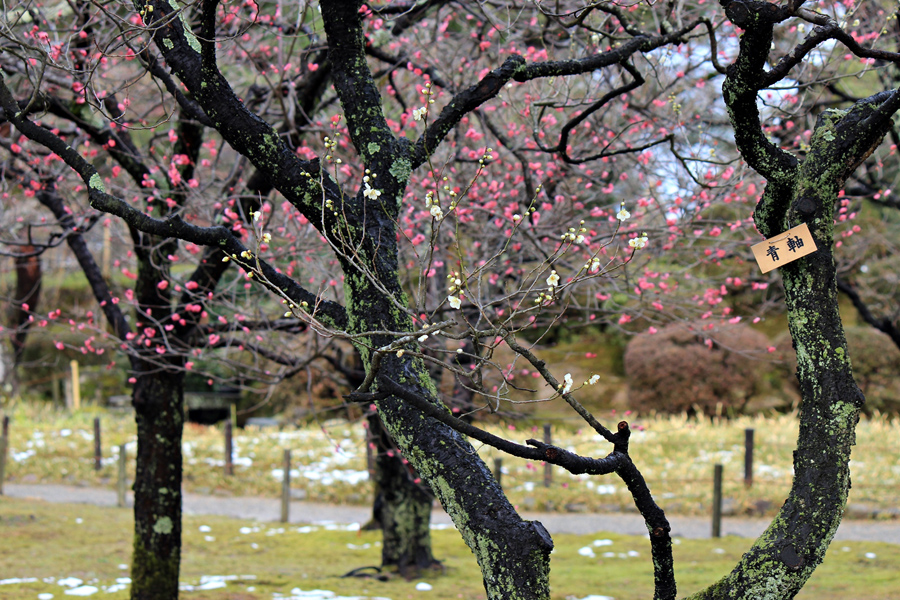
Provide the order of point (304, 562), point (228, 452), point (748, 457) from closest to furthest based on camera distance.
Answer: point (304, 562)
point (748, 457)
point (228, 452)

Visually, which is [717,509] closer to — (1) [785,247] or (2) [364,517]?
(2) [364,517]

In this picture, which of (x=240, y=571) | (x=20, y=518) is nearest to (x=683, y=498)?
(x=240, y=571)

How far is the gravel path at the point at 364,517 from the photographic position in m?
9.22

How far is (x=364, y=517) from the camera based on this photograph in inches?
417

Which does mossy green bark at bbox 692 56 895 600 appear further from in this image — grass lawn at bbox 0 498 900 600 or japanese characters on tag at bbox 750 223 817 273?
grass lawn at bbox 0 498 900 600

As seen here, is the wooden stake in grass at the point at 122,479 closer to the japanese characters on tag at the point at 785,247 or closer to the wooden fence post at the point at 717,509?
the wooden fence post at the point at 717,509

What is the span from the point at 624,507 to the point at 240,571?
17.8ft

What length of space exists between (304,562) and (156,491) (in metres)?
2.83

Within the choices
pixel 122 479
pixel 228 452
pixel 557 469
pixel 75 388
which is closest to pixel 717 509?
pixel 557 469

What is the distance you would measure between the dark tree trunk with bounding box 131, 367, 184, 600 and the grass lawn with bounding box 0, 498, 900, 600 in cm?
83

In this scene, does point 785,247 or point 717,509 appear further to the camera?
point 717,509

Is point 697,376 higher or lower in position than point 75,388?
higher

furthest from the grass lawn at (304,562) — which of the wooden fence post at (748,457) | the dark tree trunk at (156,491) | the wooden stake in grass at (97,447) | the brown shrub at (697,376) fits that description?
the brown shrub at (697,376)

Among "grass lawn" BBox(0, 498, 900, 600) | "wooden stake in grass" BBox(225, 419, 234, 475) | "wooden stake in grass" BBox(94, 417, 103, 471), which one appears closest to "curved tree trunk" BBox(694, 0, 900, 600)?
"grass lawn" BBox(0, 498, 900, 600)
